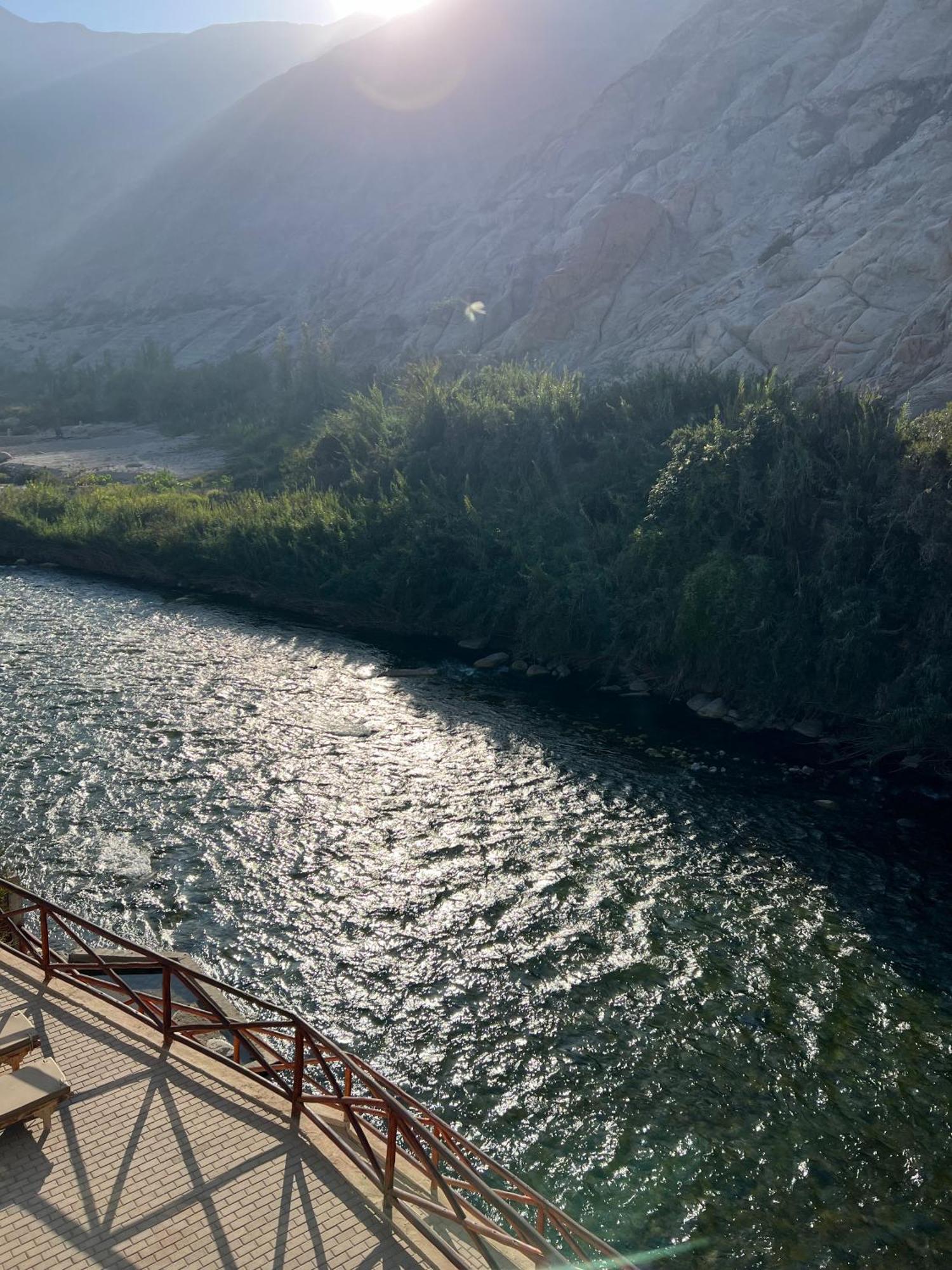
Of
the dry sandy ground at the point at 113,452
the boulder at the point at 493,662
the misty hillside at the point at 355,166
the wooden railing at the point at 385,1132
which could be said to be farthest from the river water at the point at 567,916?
the misty hillside at the point at 355,166

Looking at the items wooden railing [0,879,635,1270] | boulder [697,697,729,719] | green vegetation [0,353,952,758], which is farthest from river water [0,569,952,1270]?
green vegetation [0,353,952,758]

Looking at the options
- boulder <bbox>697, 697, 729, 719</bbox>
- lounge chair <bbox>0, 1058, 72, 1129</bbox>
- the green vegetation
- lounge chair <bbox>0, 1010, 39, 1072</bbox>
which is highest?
the green vegetation

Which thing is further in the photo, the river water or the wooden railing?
the river water

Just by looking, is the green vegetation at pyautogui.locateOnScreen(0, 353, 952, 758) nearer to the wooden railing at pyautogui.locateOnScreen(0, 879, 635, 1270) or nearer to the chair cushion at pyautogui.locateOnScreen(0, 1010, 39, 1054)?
the wooden railing at pyautogui.locateOnScreen(0, 879, 635, 1270)

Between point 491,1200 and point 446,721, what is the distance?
62.4 feet

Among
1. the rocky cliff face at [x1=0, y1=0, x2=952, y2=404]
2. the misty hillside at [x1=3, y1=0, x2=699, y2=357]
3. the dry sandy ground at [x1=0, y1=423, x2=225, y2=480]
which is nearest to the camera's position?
the rocky cliff face at [x1=0, y1=0, x2=952, y2=404]

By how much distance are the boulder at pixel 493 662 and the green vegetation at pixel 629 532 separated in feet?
3.51

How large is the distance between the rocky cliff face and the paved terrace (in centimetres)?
3277

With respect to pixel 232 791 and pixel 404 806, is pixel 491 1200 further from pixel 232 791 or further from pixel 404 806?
pixel 232 791

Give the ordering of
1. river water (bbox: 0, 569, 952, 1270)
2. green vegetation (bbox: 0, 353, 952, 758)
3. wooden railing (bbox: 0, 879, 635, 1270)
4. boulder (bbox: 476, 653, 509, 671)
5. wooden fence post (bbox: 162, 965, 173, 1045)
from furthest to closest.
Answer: boulder (bbox: 476, 653, 509, 671), green vegetation (bbox: 0, 353, 952, 758), river water (bbox: 0, 569, 952, 1270), wooden fence post (bbox: 162, 965, 173, 1045), wooden railing (bbox: 0, 879, 635, 1270)

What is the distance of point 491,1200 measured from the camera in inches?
253

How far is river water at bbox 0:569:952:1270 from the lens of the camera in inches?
450

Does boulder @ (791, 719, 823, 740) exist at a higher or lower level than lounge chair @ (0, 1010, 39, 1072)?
lower

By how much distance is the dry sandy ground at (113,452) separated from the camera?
193 ft
